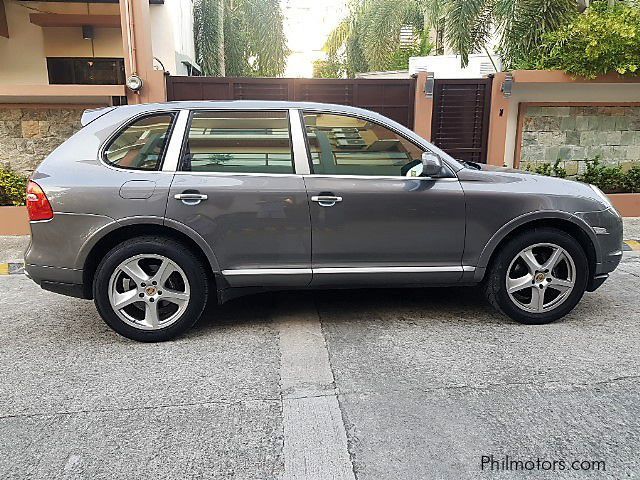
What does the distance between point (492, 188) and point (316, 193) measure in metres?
1.33

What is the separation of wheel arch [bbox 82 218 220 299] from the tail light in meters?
0.36

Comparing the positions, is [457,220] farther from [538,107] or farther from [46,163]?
[538,107]

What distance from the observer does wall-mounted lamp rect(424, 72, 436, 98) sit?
8148 mm

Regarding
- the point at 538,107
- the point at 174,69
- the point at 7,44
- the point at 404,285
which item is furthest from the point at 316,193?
the point at 7,44

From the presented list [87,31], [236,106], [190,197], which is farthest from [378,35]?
[190,197]

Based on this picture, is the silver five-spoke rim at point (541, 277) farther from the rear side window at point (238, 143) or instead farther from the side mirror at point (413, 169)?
the rear side window at point (238, 143)

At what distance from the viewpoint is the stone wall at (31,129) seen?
7.99 m

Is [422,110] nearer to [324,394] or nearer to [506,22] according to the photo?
[506,22]

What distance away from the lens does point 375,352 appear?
12.6ft

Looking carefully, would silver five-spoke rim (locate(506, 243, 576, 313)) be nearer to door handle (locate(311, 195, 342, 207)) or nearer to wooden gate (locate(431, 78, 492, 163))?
door handle (locate(311, 195, 342, 207))

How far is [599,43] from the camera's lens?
307 inches

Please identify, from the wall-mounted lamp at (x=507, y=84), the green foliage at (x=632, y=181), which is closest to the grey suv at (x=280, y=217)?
the wall-mounted lamp at (x=507, y=84)

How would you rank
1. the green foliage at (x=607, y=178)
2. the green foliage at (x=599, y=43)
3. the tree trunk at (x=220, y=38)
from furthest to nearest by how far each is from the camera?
the tree trunk at (x=220, y=38) → the green foliage at (x=607, y=178) → the green foliage at (x=599, y=43)

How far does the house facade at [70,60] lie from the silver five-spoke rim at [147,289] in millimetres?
4618
